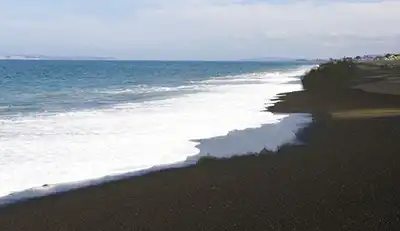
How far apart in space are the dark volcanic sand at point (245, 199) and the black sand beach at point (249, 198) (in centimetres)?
1

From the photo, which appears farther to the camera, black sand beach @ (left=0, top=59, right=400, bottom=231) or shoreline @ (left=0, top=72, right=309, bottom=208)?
shoreline @ (left=0, top=72, right=309, bottom=208)

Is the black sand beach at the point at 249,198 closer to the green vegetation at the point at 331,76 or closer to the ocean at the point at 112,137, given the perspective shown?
the ocean at the point at 112,137

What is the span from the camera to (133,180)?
10938mm

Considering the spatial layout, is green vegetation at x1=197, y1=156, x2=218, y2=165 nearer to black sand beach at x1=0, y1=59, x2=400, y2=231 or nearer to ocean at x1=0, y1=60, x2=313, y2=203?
black sand beach at x1=0, y1=59, x2=400, y2=231

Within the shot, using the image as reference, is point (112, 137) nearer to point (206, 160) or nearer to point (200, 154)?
point (200, 154)

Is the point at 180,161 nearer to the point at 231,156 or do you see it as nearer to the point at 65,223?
the point at 231,156

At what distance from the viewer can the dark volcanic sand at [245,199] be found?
324 inches

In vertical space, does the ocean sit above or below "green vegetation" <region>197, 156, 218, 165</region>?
below

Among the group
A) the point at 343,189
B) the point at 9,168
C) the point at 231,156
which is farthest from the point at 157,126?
the point at 343,189

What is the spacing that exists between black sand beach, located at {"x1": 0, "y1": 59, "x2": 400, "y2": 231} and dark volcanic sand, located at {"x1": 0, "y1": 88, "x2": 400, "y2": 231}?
15mm

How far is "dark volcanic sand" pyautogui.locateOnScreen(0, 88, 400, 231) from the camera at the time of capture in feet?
27.0

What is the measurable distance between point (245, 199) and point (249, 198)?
89mm

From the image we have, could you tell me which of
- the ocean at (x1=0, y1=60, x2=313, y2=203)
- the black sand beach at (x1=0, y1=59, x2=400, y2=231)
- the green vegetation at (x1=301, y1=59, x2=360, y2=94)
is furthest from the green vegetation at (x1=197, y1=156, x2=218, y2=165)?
the green vegetation at (x1=301, y1=59, x2=360, y2=94)

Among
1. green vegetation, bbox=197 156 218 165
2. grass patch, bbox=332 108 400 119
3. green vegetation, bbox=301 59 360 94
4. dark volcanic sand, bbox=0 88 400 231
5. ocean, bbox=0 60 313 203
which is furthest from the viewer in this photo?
green vegetation, bbox=301 59 360 94
